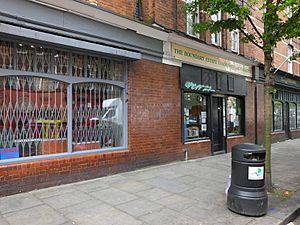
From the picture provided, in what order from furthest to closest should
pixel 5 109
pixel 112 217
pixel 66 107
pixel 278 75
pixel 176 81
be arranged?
pixel 278 75
pixel 176 81
pixel 66 107
pixel 5 109
pixel 112 217

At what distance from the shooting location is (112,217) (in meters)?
4.41

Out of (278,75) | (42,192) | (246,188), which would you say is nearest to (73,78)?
(42,192)

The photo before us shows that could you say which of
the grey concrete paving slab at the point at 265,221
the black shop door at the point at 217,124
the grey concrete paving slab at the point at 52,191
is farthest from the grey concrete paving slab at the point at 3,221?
the black shop door at the point at 217,124

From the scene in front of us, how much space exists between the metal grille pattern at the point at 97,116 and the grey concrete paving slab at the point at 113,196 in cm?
144

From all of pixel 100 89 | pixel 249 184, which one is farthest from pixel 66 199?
pixel 249 184

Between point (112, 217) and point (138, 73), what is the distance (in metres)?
4.34

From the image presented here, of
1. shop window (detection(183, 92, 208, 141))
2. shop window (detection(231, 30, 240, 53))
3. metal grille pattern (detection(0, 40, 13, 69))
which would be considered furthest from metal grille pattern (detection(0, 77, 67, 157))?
shop window (detection(231, 30, 240, 53))

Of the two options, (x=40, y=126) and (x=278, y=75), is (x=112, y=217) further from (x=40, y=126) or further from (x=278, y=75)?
(x=278, y=75)

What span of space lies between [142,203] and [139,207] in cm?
22

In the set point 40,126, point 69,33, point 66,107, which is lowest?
point 40,126

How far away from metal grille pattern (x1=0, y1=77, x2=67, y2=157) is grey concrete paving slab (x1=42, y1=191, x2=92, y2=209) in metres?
1.16

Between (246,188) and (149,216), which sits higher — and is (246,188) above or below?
above

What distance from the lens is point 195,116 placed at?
10281 millimetres

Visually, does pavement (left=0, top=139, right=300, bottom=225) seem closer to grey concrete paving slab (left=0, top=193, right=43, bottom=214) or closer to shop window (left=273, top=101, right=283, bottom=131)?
grey concrete paving slab (left=0, top=193, right=43, bottom=214)
